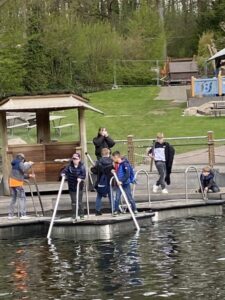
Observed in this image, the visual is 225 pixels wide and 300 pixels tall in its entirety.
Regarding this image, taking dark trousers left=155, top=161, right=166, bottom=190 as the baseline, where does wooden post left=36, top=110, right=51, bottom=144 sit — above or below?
above

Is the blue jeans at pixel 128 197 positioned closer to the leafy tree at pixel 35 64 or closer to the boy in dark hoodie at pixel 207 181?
the boy in dark hoodie at pixel 207 181

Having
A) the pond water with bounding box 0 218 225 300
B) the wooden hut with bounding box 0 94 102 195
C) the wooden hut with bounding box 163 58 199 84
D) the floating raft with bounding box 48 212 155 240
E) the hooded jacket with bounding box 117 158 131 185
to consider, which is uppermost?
the wooden hut with bounding box 163 58 199 84

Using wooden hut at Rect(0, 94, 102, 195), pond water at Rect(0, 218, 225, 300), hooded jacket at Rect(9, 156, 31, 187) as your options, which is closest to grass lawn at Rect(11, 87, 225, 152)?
wooden hut at Rect(0, 94, 102, 195)

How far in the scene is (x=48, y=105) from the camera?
2475 centimetres

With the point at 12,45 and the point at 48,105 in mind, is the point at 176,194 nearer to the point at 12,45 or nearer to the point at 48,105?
the point at 48,105

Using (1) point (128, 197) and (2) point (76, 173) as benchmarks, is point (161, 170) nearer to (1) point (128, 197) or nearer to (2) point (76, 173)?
(1) point (128, 197)

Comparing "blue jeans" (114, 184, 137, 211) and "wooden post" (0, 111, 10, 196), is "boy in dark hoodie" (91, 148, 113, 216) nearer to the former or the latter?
"blue jeans" (114, 184, 137, 211)

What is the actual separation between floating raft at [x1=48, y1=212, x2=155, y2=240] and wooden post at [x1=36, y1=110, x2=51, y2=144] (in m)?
7.62

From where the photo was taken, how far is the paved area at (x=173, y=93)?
55.3 meters

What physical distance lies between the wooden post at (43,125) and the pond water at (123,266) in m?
8.22

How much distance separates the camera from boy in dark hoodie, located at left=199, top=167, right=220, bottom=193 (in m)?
22.9

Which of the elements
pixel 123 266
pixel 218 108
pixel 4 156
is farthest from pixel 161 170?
pixel 218 108

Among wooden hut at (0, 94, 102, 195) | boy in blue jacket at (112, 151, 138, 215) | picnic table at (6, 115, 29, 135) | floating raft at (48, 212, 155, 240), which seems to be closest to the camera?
floating raft at (48, 212, 155, 240)

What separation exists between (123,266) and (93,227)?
3665 millimetres
